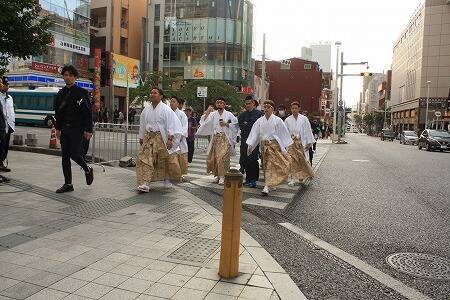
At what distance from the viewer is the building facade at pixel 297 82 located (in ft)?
254

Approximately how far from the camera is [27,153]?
13.2m

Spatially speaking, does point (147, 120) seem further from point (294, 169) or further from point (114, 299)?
point (114, 299)

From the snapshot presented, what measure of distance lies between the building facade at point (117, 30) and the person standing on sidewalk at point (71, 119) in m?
39.0

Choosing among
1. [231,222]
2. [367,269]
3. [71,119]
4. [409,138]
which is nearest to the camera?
[231,222]

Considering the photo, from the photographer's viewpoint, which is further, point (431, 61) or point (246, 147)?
point (431, 61)

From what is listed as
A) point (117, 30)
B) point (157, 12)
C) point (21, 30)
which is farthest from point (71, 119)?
point (157, 12)

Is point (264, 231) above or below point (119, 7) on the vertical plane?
below

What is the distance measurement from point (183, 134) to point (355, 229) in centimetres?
380

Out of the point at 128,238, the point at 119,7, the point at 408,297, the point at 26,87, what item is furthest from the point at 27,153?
the point at 119,7

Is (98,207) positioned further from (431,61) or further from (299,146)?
(431,61)

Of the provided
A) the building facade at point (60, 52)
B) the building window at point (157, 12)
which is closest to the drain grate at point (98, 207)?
the building facade at point (60, 52)

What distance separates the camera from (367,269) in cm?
427

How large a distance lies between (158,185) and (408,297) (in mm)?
Answer: 5638

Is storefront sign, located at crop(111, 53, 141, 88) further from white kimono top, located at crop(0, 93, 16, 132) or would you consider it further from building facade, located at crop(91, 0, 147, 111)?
white kimono top, located at crop(0, 93, 16, 132)
